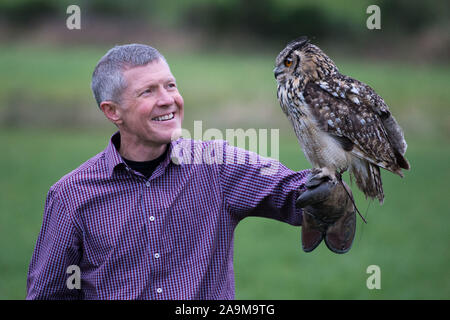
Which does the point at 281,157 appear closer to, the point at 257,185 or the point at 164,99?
the point at 257,185

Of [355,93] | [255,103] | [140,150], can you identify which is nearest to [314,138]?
[355,93]

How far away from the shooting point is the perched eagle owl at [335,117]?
2.79 m

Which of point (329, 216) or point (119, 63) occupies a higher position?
point (119, 63)

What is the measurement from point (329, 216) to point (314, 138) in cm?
40

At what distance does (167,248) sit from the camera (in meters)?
2.57

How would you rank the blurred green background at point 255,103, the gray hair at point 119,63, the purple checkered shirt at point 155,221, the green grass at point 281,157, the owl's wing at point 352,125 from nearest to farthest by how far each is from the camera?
1. the purple checkered shirt at point 155,221
2. the gray hair at point 119,63
3. the owl's wing at point 352,125
4. the green grass at point 281,157
5. the blurred green background at point 255,103

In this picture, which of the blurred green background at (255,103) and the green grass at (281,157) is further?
the blurred green background at (255,103)

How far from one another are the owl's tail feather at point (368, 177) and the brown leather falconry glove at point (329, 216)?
0.19m

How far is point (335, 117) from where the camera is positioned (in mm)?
2797

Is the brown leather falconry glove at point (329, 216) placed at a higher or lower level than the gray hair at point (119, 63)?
lower

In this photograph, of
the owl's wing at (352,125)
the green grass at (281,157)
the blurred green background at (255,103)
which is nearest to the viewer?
the owl's wing at (352,125)

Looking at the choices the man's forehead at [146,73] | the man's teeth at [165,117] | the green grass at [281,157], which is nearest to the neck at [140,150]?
the man's teeth at [165,117]

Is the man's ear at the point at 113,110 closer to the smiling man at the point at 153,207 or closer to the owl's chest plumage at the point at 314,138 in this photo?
the smiling man at the point at 153,207
